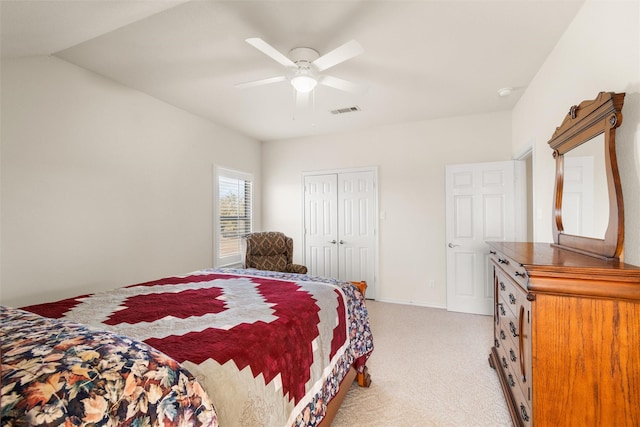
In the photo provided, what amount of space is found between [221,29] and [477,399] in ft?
10.7

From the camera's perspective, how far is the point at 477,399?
2.17m

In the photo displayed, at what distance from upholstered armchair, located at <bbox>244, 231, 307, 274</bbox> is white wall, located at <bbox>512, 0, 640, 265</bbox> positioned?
2895 millimetres

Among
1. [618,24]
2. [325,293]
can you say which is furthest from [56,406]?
[618,24]

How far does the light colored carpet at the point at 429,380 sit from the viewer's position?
200 centimetres

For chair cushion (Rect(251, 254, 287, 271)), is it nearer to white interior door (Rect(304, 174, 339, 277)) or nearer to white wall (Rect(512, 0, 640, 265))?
white interior door (Rect(304, 174, 339, 277))

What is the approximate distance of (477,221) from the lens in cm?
401

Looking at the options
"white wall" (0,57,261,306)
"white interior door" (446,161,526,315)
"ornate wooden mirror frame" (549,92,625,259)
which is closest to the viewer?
"ornate wooden mirror frame" (549,92,625,259)

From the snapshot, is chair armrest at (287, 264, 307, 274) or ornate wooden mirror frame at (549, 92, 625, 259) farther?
chair armrest at (287, 264, 307, 274)

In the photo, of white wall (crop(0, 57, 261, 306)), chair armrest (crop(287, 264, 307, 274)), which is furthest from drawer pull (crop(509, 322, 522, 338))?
white wall (crop(0, 57, 261, 306))

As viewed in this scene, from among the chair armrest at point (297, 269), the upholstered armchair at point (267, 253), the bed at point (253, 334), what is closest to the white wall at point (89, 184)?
the upholstered armchair at point (267, 253)

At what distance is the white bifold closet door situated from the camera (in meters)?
4.70

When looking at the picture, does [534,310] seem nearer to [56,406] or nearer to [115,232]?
[56,406]

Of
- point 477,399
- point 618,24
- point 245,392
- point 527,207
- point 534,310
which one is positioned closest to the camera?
point 245,392

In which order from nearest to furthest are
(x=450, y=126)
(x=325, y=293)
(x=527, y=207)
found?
(x=325, y=293), (x=527, y=207), (x=450, y=126)
